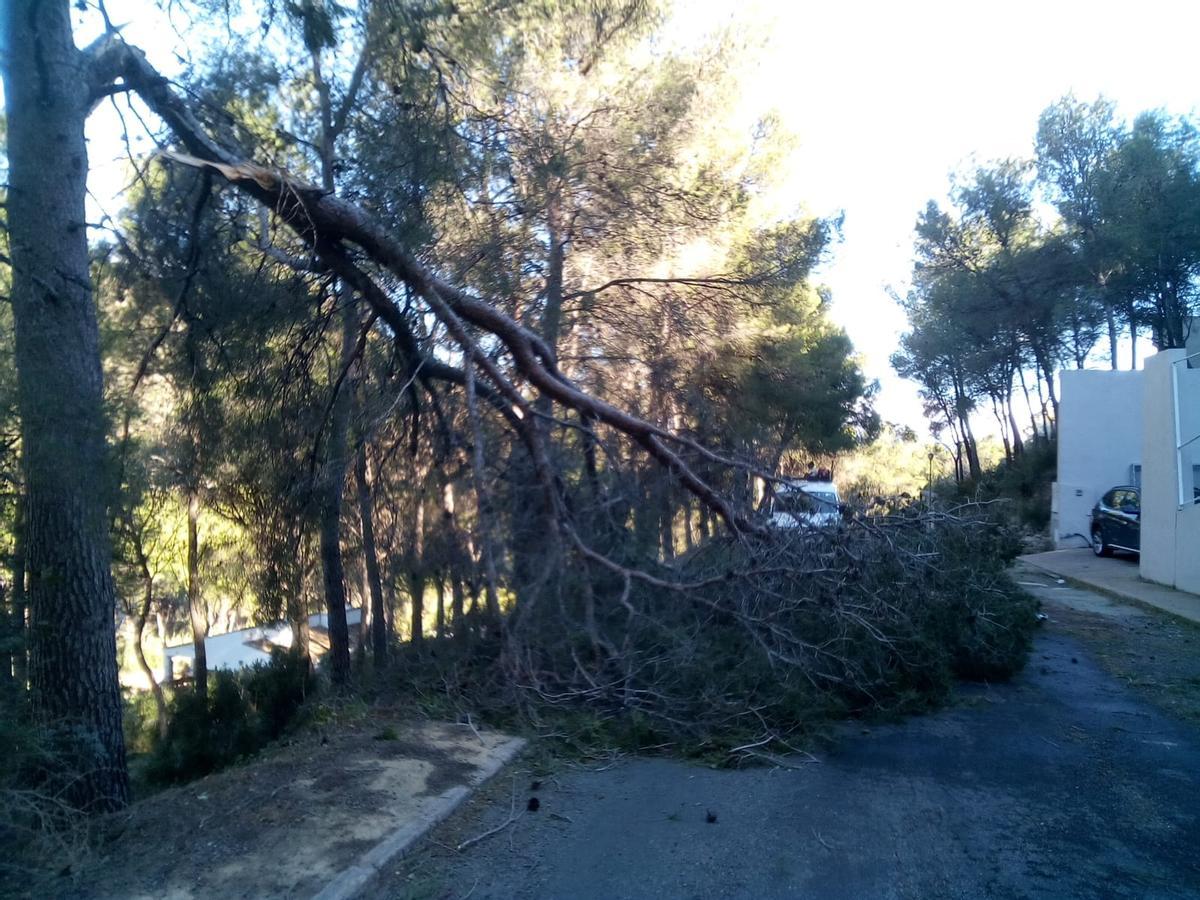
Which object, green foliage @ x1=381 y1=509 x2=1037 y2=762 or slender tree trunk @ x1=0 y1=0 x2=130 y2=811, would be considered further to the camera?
green foliage @ x1=381 y1=509 x2=1037 y2=762

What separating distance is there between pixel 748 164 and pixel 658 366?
472cm

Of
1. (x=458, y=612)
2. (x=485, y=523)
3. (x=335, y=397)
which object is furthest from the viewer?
(x=335, y=397)

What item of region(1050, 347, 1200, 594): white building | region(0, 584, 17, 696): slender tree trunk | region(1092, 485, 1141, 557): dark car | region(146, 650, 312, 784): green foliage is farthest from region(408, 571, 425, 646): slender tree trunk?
region(1092, 485, 1141, 557): dark car

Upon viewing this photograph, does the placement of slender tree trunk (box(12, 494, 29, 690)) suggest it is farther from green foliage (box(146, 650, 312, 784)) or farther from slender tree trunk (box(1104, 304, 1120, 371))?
slender tree trunk (box(1104, 304, 1120, 371))

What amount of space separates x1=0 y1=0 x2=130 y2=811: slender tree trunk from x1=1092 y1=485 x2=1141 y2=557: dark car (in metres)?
21.5

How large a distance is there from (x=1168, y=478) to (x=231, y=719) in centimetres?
1578

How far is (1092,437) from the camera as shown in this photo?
95.3 feet

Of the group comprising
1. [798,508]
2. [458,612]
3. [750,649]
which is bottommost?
[750,649]

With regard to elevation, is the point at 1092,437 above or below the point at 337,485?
below

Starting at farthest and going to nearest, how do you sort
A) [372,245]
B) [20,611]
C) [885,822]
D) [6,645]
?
[372,245], [20,611], [885,822], [6,645]

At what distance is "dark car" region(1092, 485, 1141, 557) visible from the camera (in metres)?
23.4

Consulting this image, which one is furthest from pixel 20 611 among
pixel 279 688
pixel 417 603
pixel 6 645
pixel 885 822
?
pixel 279 688

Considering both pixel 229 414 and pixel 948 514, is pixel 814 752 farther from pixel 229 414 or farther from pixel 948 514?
pixel 229 414

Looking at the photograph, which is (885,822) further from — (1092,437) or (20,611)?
(1092,437)
